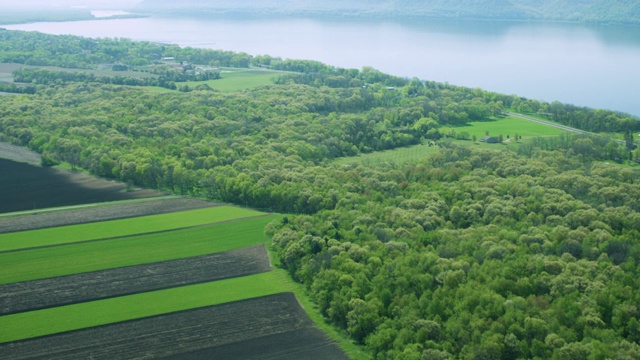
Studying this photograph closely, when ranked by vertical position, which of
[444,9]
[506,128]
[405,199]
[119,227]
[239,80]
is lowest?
[119,227]

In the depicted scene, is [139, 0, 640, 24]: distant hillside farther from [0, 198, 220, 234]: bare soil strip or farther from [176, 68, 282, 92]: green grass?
[0, 198, 220, 234]: bare soil strip

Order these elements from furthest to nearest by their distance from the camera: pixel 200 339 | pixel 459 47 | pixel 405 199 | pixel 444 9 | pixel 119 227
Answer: pixel 444 9 < pixel 459 47 < pixel 405 199 < pixel 119 227 < pixel 200 339

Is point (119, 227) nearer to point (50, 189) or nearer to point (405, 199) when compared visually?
point (50, 189)

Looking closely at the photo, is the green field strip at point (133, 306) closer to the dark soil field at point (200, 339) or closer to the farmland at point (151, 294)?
the farmland at point (151, 294)

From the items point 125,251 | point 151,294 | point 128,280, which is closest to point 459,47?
point 125,251

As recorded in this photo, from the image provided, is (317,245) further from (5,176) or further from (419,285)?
(5,176)

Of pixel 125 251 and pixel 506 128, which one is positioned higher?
pixel 506 128
